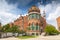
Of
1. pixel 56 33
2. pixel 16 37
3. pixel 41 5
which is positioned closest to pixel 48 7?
pixel 41 5

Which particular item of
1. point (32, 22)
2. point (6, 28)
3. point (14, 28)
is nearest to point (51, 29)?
point (32, 22)

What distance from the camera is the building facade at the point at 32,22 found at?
12039mm

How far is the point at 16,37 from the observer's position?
39.2ft

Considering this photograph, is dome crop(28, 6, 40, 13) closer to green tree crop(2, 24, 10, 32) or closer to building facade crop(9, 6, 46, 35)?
building facade crop(9, 6, 46, 35)

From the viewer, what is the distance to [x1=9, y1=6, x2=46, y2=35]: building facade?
12039 millimetres

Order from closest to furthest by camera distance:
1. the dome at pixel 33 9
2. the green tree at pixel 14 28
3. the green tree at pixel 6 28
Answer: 1. the green tree at pixel 6 28
2. the green tree at pixel 14 28
3. the dome at pixel 33 9

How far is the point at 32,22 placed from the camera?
40.8ft

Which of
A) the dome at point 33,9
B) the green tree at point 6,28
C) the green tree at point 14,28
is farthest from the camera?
the dome at point 33,9

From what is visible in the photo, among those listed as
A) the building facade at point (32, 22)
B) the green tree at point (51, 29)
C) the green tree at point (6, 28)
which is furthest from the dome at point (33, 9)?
the green tree at point (6, 28)

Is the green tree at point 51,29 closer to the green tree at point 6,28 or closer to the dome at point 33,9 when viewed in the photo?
the dome at point 33,9

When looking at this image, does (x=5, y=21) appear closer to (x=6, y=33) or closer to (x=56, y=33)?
(x=6, y=33)

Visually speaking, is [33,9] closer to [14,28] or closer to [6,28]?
[14,28]

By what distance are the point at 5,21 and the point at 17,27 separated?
636 mm

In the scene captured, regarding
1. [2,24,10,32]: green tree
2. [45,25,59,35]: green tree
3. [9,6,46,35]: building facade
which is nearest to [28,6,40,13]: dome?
[9,6,46,35]: building facade
